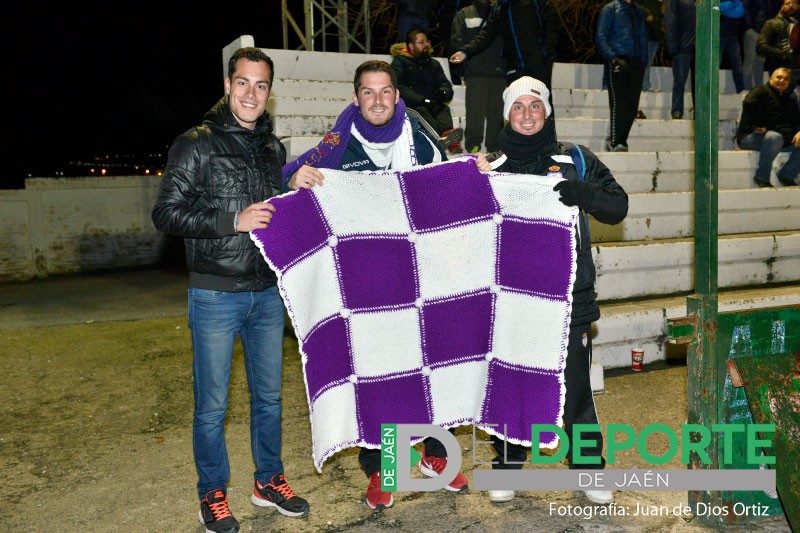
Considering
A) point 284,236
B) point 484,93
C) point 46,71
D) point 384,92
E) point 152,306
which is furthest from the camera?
point 46,71

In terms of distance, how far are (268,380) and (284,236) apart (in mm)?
711

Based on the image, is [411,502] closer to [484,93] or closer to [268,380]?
[268,380]

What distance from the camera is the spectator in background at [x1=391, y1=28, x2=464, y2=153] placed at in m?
7.38

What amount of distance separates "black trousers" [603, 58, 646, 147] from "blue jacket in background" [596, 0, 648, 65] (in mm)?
115

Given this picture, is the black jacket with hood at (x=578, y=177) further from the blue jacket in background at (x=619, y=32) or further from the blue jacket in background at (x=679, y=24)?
the blue jacket in background at (x=679, y=24)

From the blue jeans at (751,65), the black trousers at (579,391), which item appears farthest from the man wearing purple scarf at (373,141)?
the blue jeans at (751,65)

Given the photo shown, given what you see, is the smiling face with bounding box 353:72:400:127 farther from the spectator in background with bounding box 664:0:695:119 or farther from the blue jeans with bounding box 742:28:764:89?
the blue jeans with bounding box 742:28:764:89

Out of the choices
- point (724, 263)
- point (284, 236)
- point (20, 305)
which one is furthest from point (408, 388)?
point (20, 305)

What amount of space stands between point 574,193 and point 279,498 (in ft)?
6.43

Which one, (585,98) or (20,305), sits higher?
(585,98)

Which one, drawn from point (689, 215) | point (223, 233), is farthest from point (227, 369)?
point (689, 215)

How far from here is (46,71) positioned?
102ft

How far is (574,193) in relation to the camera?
3.28 metres

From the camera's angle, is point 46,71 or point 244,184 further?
point 46,71
